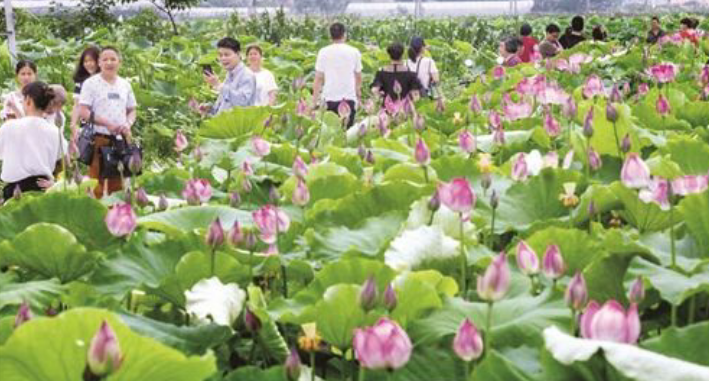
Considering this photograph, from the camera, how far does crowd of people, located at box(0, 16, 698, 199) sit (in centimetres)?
457

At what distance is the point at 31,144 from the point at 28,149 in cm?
3

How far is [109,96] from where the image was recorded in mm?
5359

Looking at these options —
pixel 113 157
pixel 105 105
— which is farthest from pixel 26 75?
pixel 113 157

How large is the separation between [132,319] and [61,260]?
367mm

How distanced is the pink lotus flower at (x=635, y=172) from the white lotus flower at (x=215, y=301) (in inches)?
26.6

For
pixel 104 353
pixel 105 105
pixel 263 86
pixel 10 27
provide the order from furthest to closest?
pixel 10 27 < pixel 263 86 < pixel 105 105 < pixel 104 353

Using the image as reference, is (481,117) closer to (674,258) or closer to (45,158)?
(45,158)

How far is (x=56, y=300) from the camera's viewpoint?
A: 5.57 feet

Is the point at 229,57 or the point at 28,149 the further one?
the point at 229,57

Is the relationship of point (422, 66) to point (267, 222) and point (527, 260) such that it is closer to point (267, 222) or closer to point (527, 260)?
point (267, 222)

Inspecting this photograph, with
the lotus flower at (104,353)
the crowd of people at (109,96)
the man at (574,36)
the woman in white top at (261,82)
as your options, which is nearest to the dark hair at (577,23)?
the man at (574,36)

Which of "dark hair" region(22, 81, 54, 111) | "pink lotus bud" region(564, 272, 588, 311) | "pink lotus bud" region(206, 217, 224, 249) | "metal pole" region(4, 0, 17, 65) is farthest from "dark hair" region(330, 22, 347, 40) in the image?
"pink lotus bud" region(564, 272, 588, 311)

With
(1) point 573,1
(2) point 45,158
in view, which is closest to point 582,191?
(2) point 45,158

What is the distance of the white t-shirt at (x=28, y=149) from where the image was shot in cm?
456
